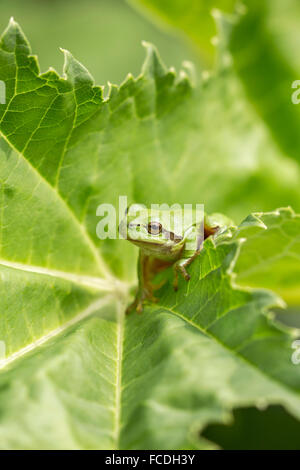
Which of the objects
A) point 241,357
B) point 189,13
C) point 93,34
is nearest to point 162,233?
point 241,357

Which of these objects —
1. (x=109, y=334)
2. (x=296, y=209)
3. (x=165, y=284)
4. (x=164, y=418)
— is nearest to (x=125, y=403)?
(x=164, y=418)

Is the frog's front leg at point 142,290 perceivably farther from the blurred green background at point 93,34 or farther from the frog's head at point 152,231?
the blurred green background at point 93,34

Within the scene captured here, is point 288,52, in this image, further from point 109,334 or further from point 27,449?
point 27,449

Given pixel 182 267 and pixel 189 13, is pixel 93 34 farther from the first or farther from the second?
pixel 182 267

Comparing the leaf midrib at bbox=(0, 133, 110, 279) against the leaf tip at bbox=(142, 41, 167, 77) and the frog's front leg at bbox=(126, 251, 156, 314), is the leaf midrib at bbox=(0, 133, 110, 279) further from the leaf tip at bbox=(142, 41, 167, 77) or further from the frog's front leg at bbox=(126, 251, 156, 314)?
the leaf tip at bbox=(142, 41, 167, 77)

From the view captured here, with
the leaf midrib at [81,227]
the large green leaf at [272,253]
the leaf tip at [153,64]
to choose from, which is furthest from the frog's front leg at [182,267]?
the leaf tip at [153,64]
